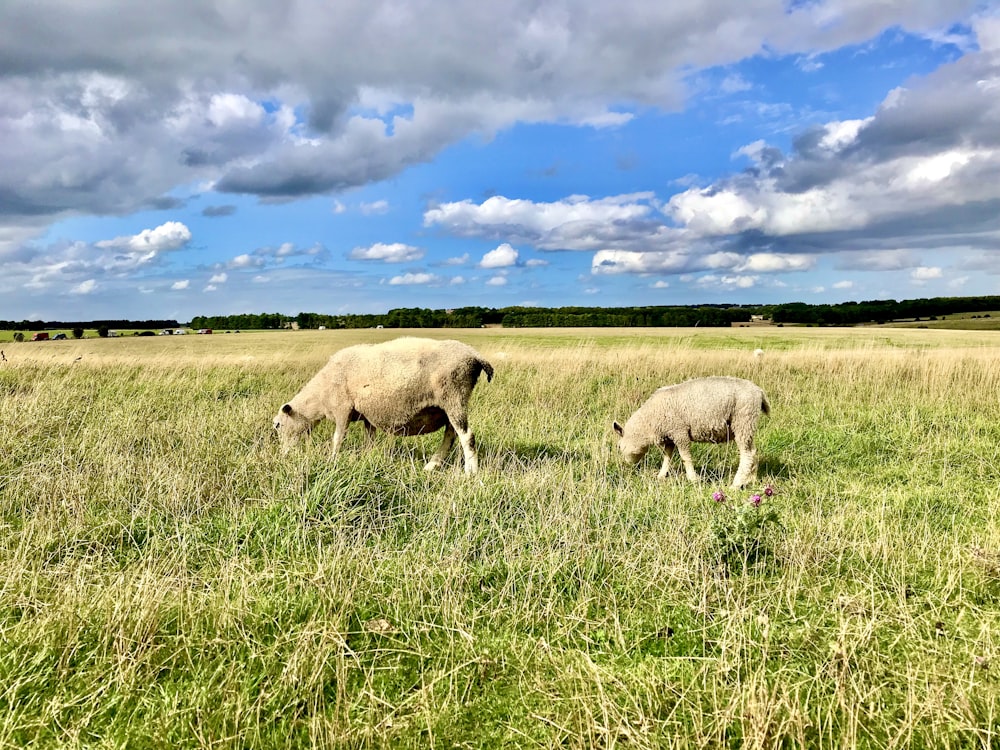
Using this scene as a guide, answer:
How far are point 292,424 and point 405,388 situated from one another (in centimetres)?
201

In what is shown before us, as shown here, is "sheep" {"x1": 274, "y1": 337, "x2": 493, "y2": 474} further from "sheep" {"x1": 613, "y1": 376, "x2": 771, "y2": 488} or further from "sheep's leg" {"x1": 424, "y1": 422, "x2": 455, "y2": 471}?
"sheep" {"x1": 613, "y1": 376, "x2": 771, "y2": 488}

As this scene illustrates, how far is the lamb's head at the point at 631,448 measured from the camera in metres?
8.43

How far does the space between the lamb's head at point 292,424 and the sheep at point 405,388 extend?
0.15 metres

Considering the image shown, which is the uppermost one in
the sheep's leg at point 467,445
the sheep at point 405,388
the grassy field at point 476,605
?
the sheep at point 405,388

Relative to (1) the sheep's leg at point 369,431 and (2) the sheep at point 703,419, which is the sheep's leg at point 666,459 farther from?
(1) the sheep's leg at point 369,431

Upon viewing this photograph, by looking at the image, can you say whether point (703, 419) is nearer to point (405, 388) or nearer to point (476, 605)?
point (405, 388)

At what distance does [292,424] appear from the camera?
29.9ft

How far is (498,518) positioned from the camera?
584cm

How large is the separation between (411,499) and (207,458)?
283cm

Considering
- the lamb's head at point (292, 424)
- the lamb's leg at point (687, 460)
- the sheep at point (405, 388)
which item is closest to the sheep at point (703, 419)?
the lamb's leg at point (687, 460)

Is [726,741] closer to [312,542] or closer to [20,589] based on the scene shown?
[312,542]

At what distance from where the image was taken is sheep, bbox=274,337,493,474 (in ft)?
27.2

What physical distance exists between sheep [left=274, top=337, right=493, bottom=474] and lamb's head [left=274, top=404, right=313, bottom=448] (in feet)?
0.50

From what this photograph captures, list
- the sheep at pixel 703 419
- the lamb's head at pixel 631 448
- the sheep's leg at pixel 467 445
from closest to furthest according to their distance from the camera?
the sheep at pixel 703 419, the sheep's leg at pixel 467 445, the lamb's head at pixel 631 448
